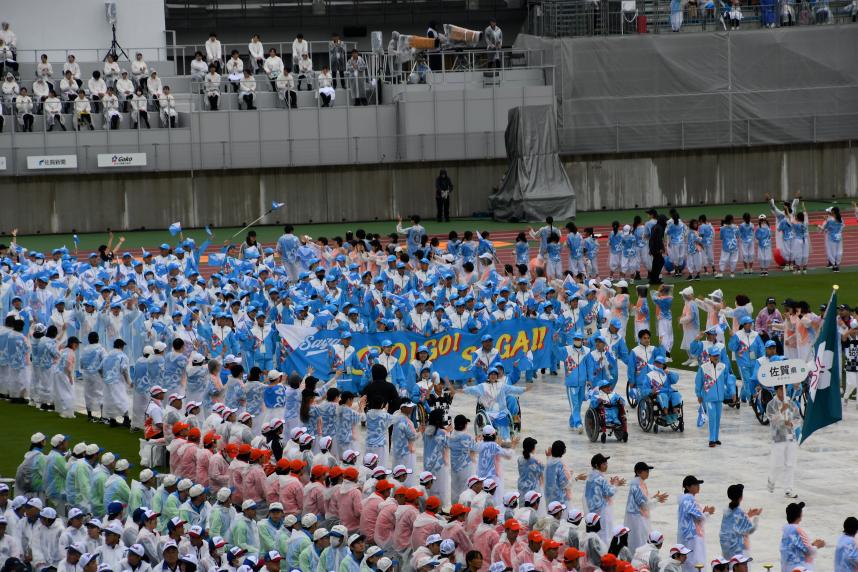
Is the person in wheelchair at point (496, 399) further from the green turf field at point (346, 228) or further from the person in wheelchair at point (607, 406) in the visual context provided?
the green turf field at point (346, 228)

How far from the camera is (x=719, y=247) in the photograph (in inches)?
1732

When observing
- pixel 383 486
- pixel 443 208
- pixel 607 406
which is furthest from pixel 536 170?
pixel 383 486

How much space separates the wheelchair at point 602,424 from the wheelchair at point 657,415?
520mm

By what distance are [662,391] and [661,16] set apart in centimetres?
3350

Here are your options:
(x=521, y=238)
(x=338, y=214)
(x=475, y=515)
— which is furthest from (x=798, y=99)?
(x=475, y=515)

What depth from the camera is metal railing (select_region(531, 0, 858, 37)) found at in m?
54.9

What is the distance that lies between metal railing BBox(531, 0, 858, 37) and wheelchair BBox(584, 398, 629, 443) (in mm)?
32952

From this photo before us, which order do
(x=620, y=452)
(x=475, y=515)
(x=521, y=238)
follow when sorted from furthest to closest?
(x=521, y=238) → (x=620, y=452) → (x=475, y=515)

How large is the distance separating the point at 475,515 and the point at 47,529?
5.13 m

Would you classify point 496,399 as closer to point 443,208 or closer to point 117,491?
point 117,491

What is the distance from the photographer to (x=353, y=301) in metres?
30.6

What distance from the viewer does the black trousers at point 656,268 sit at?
37906 millimetres

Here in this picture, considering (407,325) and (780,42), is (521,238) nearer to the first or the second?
(407,325)

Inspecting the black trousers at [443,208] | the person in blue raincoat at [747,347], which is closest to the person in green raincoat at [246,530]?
the person in blue raincoat at [747,347]
